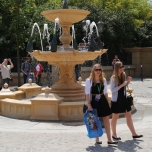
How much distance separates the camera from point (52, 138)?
26.6 ft

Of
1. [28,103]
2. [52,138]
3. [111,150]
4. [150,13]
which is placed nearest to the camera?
[111,150]

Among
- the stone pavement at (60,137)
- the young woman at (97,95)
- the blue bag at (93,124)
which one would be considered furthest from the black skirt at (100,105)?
the stone pavement at (60,137)

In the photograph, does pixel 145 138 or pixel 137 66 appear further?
pixel 137 66

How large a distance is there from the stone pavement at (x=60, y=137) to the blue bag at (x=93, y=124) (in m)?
0.24

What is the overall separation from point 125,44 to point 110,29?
7.41 ft

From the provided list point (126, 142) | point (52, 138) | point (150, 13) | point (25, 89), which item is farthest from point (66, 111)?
point (150, 13)

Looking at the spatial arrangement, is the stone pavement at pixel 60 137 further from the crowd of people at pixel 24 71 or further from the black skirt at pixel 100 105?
the crowd of people at pixel 24 71

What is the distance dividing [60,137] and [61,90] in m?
4.09

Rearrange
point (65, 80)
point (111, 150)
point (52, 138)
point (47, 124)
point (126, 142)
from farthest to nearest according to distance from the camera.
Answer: point (65, 80) < point (47, 124) < point (52, 138) < point (126, 142) < point (111, 150)

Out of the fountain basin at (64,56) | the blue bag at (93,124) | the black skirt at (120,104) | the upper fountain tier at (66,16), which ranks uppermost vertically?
the upper fountain tier at (66,16)

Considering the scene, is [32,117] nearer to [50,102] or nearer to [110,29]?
[50,102]

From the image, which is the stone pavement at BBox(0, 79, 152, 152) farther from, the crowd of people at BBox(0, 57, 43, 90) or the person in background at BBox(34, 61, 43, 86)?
the person in background at BBox(34, 61, 43, 86)

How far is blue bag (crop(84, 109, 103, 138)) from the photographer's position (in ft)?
23.9

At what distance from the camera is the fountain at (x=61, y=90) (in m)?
10.0
